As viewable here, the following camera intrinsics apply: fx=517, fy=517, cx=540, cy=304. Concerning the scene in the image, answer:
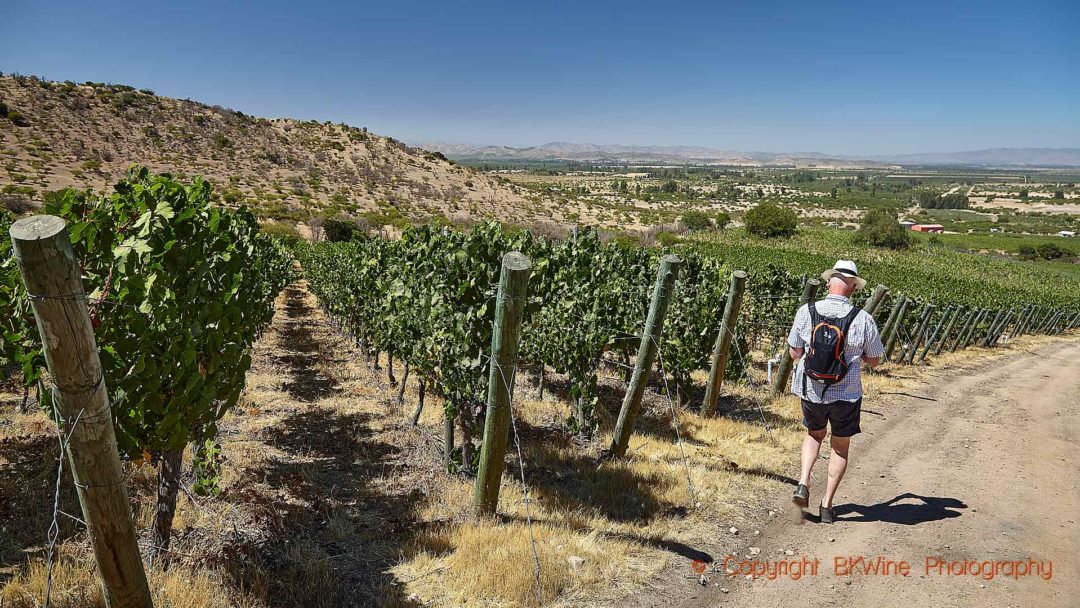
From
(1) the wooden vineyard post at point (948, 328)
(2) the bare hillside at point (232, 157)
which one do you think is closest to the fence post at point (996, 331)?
(1) the wooden vineyard post at point (948, 328)

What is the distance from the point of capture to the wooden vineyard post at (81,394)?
2084mm

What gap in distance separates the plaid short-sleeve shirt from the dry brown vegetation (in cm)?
146

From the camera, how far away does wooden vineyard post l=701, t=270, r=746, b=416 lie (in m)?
6.98

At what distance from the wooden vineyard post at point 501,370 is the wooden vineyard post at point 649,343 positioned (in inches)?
79.0

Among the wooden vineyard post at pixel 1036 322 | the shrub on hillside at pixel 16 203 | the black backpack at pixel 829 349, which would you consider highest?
the shrub on hillside at pixel 16 203

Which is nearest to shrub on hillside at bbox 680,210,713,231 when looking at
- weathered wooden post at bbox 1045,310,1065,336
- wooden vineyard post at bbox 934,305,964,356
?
weathered wooden post at bbox 1045,310,1065,336

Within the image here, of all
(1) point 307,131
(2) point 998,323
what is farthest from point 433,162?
(2) point 998,323

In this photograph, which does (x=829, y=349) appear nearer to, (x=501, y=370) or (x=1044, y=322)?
(x=501, y=370)

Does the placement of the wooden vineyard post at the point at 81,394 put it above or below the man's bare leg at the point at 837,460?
above

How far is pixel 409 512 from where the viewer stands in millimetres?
4910

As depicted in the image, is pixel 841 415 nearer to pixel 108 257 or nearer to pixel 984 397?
pixel 108 257

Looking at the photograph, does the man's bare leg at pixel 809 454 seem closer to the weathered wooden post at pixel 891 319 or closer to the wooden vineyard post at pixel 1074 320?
the weathered wooden post at pixel 891 319

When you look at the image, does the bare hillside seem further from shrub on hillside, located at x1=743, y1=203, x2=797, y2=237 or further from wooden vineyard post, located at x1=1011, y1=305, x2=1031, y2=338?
wooden vineyard post, located at x1=1011, y1=305, x2=1031, y2=338

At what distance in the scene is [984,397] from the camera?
33.6ft
